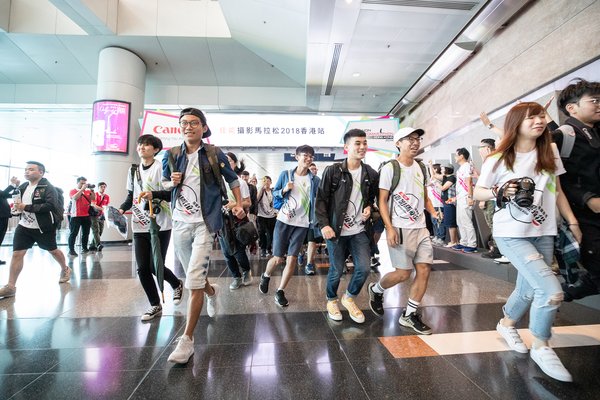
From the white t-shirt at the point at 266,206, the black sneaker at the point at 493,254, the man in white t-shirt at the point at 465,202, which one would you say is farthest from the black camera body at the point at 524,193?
the white t-shirt at the point at 266,206

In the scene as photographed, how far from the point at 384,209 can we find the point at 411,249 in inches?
16.8

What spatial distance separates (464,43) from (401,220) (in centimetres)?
689

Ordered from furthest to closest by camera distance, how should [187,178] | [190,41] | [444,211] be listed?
1. [190,41]
2. [444,211]
3. [187,178]

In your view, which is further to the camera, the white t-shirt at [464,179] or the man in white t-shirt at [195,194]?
the white t-shirt at [464,179]

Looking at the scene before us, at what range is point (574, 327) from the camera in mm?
2467

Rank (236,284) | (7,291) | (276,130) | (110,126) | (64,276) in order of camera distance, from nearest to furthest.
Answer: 1. (7,291)
2. (236,284)
3. (64,276)
4. (110,126)
5. (276,130)

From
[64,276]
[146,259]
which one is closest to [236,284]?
[146,259]

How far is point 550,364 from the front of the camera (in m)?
1.76

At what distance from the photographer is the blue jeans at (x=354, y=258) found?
8.73ft

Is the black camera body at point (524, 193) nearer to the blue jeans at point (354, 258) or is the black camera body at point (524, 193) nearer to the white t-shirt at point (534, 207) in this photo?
the white t-shirt at point (534, 207)

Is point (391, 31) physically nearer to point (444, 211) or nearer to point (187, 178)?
point (444, 211)

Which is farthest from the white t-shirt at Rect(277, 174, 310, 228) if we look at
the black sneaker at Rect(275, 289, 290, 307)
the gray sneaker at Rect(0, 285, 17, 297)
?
the gray sneaker at Rect(0, 285, 17, 297)

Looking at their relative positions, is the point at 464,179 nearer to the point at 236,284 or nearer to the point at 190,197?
the point at 236,284

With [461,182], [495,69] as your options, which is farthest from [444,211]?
[495,69]
